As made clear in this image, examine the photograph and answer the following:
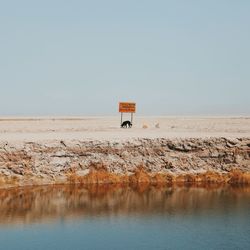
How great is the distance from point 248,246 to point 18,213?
10107 mm

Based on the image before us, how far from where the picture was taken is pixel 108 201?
23.3 metres

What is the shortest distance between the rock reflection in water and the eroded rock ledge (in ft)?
3.18

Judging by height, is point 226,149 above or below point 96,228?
above

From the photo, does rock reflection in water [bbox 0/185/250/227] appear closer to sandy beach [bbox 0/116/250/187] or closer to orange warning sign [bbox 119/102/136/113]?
sandy beach [bbox 0/116/250/187]

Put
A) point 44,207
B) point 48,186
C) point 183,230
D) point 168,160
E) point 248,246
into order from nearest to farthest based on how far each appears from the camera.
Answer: point 248,246 → point 183,230 → point 44,207 → point 48,186 → point 168,160

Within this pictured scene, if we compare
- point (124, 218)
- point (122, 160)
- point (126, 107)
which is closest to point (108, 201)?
point (124, 218)

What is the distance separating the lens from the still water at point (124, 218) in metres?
16.2

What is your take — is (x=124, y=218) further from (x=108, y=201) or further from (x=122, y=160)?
(x=122, y=160)

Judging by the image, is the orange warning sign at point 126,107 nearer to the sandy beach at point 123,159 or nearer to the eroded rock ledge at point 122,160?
the sandy beach at point 123,159

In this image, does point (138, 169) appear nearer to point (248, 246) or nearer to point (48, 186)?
point (48, 186)

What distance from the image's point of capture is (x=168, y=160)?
27.8 metres

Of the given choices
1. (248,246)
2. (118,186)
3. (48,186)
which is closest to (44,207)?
(48,186)

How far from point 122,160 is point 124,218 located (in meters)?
7.60


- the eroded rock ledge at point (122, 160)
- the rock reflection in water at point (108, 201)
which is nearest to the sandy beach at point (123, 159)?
the eroded rock ledge at point (122, 160)
